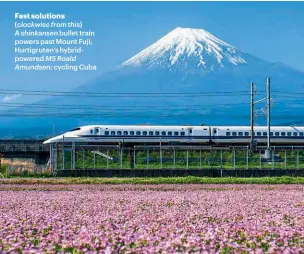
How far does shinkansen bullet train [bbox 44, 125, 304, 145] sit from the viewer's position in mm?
59125

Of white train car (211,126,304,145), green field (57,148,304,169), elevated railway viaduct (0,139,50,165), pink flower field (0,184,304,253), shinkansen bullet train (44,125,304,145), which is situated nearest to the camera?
pink flower field (0,184,304,253)

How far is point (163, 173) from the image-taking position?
127 feet

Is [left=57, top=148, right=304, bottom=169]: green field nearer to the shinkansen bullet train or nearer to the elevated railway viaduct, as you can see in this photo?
the elevated railway viaduct

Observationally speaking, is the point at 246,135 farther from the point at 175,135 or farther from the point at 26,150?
the point at 26,150

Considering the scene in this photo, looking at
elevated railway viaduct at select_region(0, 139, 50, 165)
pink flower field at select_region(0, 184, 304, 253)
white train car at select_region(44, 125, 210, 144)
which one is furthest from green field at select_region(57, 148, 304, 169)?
pink flower field at select_region(0, 184, 304, 253)

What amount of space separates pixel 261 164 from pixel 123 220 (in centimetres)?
2948

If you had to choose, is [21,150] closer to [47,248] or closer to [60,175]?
[60,175]

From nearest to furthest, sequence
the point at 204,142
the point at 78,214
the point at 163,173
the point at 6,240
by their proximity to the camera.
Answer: the point at 6,240
the point at 78,214
the point at 163,173
the point at 204,142

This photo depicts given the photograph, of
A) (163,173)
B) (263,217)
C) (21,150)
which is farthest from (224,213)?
(21,150)

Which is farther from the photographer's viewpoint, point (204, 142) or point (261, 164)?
point (204, 142)

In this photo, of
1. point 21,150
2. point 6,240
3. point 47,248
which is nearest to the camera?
point 47,248

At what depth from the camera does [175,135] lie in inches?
2415

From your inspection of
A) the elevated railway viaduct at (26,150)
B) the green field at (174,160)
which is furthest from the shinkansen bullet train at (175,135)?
the green field at (174,160)

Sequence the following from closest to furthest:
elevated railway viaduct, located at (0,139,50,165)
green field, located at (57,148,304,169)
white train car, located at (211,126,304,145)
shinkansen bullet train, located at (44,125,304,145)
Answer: green field, located at (57,148,304,169), elevated railway viaduct, located at (0,139,50,165), shinkansen bullet train, located at (44,125,304,145), white train car, located at (211,126,304,145)
